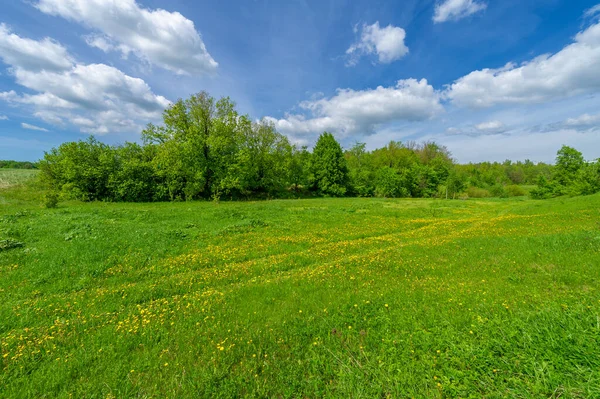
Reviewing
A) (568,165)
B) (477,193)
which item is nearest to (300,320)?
(568,165)

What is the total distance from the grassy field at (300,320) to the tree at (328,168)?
4958 centimetres

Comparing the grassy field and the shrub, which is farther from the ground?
the shrub

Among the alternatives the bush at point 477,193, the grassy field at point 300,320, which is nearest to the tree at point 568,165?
the bush at point 477,193

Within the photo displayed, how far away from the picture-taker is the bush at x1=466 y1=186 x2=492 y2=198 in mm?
78750

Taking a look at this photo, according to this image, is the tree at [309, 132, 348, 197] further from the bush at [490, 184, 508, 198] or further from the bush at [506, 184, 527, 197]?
the bush at [506, 184, 527, 197]

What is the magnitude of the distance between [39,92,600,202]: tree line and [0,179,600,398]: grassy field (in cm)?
3005

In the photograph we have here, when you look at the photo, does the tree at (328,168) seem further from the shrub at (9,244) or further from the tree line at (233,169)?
the shrub at (9,244)

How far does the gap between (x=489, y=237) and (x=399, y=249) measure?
18.8 ft

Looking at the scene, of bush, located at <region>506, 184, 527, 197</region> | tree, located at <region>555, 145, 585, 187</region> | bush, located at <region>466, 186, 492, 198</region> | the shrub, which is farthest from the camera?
bush, located at <region>506, 184, 527, 197</region>

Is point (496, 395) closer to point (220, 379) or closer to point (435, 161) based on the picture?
point (220, 379)

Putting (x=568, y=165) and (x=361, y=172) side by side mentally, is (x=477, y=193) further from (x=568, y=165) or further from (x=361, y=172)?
(x=361, y=172)

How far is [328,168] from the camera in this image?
60469 millimetres

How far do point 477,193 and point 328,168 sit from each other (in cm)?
5545

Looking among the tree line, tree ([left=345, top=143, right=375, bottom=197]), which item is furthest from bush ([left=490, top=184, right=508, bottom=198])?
tree ([left=345, top=143, right=375, bottom=197])
